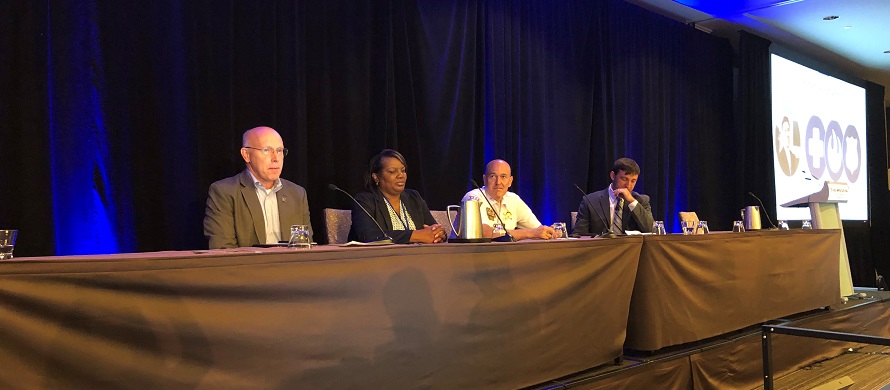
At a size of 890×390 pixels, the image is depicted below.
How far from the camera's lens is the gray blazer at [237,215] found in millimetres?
2596

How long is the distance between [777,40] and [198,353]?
6876 mm

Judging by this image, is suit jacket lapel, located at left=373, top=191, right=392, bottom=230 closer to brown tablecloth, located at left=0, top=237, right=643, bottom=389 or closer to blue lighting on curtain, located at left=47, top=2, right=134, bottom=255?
brown tablecloth, located at left=0, top=237, right=643, bottom=389

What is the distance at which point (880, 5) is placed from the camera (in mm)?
5422

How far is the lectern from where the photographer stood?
4055 millimetres

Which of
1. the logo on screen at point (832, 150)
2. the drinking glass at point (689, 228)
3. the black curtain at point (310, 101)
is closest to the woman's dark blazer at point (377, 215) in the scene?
the black curtain at point (310, 101)

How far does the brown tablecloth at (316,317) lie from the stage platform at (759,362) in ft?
0.32

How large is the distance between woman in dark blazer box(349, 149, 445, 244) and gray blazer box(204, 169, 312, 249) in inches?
10.5

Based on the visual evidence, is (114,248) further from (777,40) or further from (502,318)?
(777,40)

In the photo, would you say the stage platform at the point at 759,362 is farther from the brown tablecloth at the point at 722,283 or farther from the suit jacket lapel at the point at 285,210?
the suit jacket lapel at the point at 285,210

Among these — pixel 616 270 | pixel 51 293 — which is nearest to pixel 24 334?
pixel 51 293

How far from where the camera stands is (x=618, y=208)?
12.7 ft

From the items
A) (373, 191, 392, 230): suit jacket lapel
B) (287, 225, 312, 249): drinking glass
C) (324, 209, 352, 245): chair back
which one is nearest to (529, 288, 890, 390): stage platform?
(287, 225, 312, 249): drinking glass

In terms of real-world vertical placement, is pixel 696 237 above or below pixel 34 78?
below

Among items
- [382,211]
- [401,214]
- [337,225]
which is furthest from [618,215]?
[337,225]
